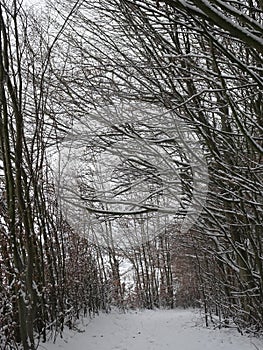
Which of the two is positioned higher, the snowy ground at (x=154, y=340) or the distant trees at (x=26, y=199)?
the distant trees at (x=26, y=199)

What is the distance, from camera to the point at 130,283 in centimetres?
1794

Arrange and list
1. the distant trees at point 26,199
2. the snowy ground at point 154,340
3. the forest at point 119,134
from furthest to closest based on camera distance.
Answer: the snowy ground at point 154,340
the distant trees at point 26,199
the forest at point 119,134

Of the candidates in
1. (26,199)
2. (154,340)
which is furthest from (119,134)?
(154,340)

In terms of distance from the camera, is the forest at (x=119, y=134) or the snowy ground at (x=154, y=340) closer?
the forest at (x=119, y=134)

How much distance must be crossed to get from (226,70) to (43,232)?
3.69 meters

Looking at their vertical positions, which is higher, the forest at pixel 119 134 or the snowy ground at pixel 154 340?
the forest at pixel 119 134

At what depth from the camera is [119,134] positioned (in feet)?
14.3

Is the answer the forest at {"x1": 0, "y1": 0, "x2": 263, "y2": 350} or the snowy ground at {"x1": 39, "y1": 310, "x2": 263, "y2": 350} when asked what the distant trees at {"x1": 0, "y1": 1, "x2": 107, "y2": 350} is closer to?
the forest at {"x1": 0, "y1": 0, "x2": 263, "y2": 350}

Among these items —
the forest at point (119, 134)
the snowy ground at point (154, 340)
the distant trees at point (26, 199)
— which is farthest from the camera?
the snowy ground at point (154, 340)

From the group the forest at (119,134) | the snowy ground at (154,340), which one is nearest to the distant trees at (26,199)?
the forest at (119,134)

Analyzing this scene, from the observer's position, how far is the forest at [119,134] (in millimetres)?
2783

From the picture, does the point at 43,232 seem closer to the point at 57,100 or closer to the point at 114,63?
the point at 57,100

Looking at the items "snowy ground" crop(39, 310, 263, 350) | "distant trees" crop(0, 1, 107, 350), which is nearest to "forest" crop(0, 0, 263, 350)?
"distant trees" crop(0, 1, 107, 350)

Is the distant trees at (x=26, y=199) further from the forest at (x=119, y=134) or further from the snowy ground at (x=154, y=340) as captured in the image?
the snowy ground at (x=154, y=340)
